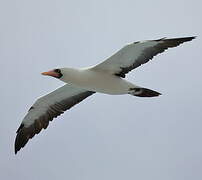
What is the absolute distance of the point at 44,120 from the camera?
17969mm

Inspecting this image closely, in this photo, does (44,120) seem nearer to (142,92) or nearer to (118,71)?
(118,71)

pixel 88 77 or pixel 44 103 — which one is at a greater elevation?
pixel 88 77

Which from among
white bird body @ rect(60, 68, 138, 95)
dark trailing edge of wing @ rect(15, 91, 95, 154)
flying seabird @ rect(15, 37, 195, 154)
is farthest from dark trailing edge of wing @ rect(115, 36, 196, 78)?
dark trailing edge of wing @ rect(15, 91, 95, 154)

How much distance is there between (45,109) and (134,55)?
3526 mm

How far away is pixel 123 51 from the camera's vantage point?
15.3 meters

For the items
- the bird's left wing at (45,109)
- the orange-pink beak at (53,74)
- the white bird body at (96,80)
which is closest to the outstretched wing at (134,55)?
the white bird body at (96,80)

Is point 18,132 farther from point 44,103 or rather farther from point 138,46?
point 138,46

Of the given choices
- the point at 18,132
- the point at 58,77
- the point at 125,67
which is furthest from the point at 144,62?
the point at 18,132

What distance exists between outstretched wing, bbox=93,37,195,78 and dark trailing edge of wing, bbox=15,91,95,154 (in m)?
2.21

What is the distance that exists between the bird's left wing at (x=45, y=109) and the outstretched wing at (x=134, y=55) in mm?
1990

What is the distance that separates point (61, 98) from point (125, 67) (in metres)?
2.55

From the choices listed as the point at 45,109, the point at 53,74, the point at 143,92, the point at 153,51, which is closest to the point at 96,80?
the point at 53,74

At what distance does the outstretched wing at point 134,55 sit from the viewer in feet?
48.9

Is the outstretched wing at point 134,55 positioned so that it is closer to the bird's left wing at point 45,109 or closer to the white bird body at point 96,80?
the white bird body at point 96,80
